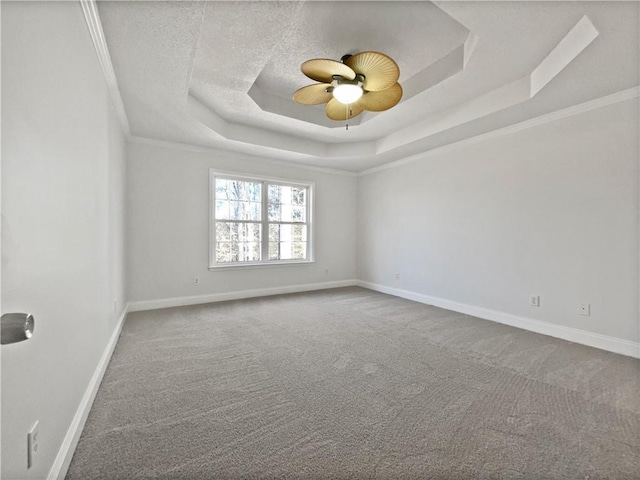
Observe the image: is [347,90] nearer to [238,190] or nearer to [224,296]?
[238,190]

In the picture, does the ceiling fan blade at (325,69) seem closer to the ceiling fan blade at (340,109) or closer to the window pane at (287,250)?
the ceiling fan blade at (340,109)

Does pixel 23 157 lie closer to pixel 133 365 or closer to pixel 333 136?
pixel 133 365

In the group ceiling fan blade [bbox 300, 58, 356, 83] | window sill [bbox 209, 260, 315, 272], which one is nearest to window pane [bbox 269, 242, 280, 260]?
window sill [bbox 209, 260, 315, 272]

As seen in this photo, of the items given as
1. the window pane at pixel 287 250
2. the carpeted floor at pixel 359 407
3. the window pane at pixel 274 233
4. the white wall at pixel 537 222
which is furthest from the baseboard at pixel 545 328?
the window pane at pixel 274 233

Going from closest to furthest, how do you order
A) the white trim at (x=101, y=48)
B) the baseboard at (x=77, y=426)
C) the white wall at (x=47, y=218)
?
the white wall at (x=47, y=218) → the baseboard at (x=77, y=426) → the white trim at (x=101, y=48)

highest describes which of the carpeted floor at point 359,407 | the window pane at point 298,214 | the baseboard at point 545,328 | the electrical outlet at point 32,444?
the window pane at point 298,214

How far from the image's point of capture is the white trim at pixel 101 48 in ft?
5.51

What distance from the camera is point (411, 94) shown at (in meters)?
3.18

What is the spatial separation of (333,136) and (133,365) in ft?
12.6

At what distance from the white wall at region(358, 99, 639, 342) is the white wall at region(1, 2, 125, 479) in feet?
13.7

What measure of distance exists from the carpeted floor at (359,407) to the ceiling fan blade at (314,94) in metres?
2.46

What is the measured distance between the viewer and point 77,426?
1509 mm

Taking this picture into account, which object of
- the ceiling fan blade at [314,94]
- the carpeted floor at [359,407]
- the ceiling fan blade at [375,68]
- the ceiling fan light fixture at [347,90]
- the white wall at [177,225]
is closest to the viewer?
the carpeted floor at [359,407]

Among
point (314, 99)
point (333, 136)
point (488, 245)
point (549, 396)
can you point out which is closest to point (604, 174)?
point (488, 245)
